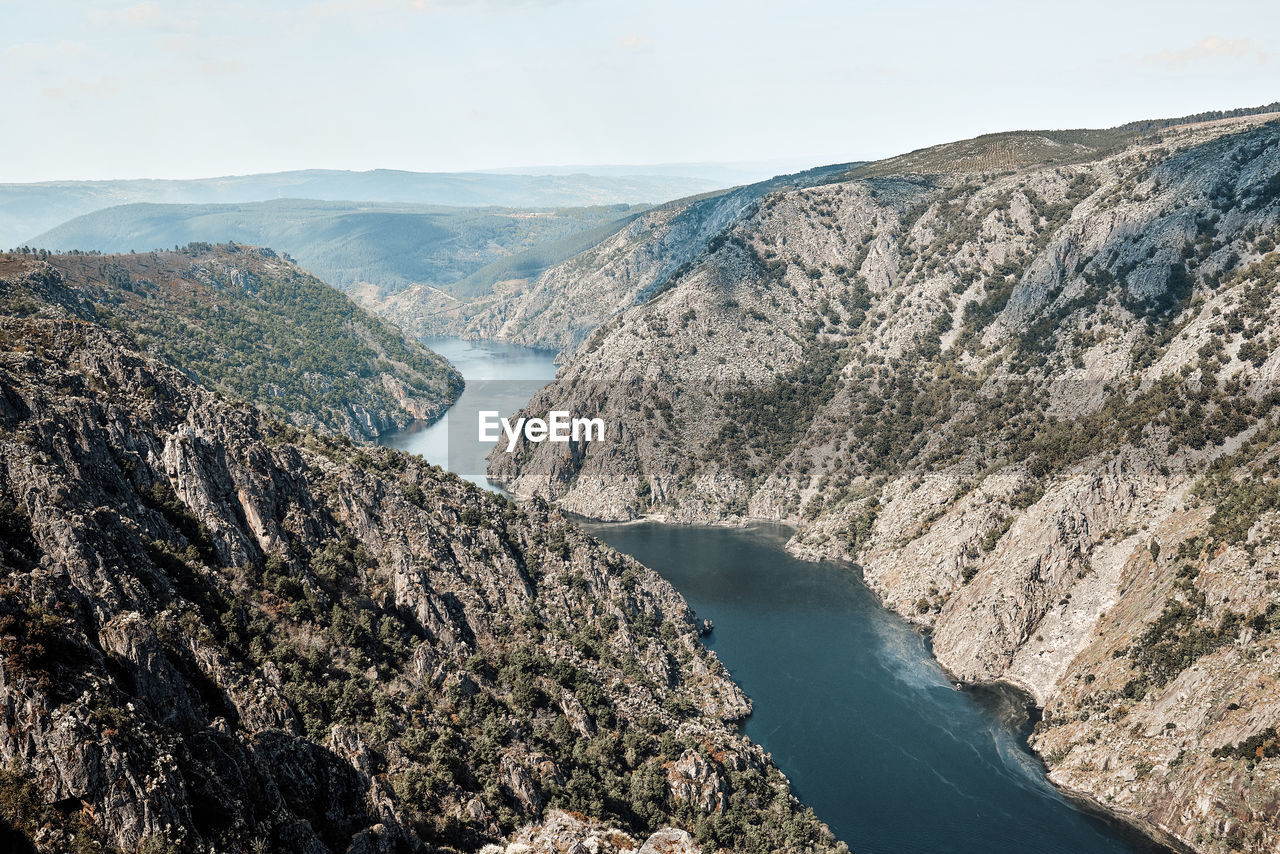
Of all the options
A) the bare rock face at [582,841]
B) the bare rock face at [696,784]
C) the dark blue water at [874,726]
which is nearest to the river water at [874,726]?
the dark blue water at [874,726]

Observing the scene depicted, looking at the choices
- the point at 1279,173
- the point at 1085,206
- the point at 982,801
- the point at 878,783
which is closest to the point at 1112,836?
the point at 982,801

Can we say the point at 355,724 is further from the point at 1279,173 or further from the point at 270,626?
the point at 1279,173

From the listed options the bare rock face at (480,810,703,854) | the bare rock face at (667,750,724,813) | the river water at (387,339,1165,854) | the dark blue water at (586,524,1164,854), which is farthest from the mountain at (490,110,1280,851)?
the bare rock face at (480,810,703,854)

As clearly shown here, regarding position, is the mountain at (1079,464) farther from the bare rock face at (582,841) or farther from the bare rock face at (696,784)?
the bare rock face at (582,841)

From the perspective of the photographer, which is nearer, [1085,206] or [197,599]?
[197,599]

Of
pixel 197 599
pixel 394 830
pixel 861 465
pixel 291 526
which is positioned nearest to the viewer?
pixel 394 830

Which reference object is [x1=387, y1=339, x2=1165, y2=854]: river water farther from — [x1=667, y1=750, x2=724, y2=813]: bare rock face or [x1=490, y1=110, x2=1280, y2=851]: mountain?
[x1=667, y1=750, x2=724, y2=813]: bare rock face

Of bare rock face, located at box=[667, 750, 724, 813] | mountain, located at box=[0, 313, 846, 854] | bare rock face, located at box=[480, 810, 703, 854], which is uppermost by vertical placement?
mountain, located at box=[0, 313, 846, 854]
